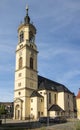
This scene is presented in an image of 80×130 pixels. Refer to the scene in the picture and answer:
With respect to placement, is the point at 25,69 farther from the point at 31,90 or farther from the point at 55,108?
the point at 55,108

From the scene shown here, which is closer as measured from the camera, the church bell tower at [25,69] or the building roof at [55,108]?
the church bell tower at [25,69]

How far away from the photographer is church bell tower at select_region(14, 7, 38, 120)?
6062cm

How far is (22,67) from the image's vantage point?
6375 centimetres

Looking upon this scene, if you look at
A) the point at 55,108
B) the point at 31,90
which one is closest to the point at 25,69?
the point at 31,90

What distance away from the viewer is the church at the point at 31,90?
60.6 metres

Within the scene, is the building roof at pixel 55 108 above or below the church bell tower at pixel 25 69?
below

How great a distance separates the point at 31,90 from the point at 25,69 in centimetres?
634

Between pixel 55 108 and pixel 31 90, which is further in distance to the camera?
pixel 55 108

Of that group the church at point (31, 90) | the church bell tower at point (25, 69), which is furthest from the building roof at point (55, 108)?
the church bell tower at point (25, 69)

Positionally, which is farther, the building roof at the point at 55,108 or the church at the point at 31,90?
the building roof at the point at 55,108

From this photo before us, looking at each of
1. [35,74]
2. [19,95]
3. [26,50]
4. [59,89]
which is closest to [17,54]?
[26,50]

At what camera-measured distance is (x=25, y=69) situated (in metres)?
62.6

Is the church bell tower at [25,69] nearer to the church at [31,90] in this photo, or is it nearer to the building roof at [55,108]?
the church at [31,90]

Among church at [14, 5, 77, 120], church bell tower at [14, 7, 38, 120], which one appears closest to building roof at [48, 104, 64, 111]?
church at [14, 5, 77, 120]
